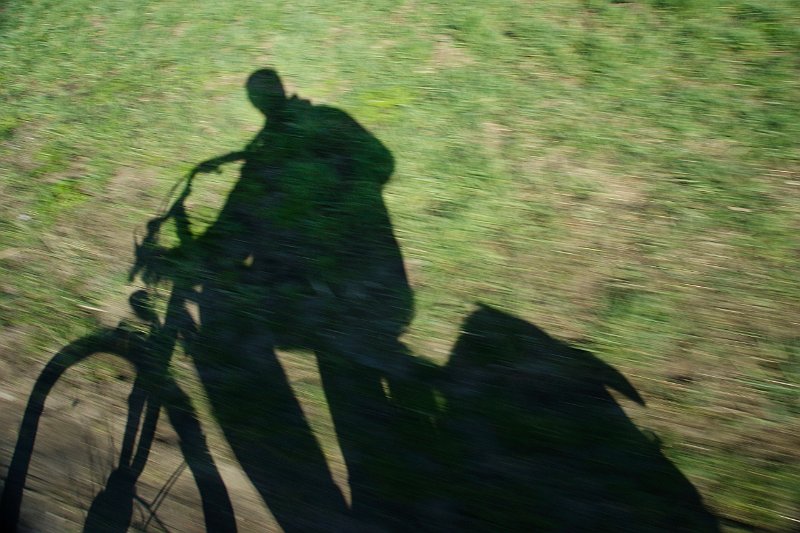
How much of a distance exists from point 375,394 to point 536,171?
2.07m

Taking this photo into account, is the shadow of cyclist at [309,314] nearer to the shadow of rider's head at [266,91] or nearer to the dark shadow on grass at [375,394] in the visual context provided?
the dark shadow on grass at [375,394]

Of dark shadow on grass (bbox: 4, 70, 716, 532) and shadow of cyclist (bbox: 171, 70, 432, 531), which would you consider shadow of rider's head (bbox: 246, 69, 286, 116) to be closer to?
shadow of cyclist (bbox: 171, 70, 432, 531)

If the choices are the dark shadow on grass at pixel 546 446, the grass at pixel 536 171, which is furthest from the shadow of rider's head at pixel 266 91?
the dark shadow on grass at pixel 546 446

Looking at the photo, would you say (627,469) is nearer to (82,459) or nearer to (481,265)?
(481,265)

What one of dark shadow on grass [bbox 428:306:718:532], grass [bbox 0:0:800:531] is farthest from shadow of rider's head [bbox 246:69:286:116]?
dark shadow on grass [bbox 428:306:718:532]

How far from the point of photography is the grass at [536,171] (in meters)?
3.25

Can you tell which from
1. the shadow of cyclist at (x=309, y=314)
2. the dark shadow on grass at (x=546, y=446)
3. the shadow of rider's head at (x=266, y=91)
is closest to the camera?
the dark shadow on grass at (x=546, y=446)

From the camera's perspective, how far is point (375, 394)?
11.3 feet

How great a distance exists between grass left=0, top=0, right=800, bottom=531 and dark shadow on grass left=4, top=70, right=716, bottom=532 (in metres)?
0.18

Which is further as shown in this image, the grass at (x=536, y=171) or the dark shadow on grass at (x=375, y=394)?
the grass at (x=536, y=171)

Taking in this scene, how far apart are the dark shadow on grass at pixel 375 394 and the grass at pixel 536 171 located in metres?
0.18

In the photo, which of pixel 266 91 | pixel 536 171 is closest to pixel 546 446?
pixel 536 171

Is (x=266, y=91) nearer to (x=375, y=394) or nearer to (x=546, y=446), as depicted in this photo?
(x=375, y=394)

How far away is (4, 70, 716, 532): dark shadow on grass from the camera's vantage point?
2.97 meters
